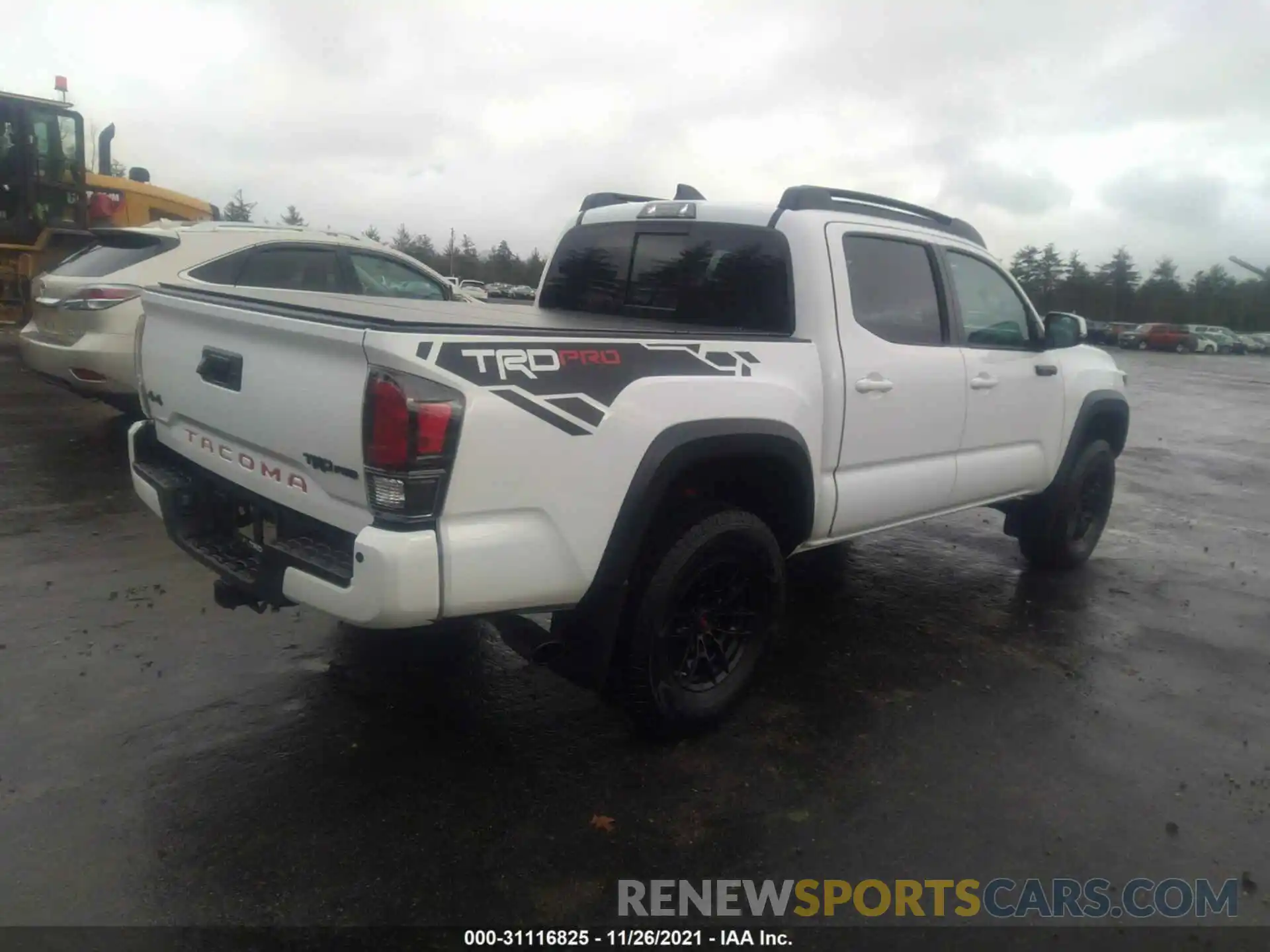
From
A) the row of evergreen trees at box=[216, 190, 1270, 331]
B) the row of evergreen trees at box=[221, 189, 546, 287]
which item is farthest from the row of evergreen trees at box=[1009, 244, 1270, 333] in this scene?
the row of evergreen trees at box=[221, 189, 546, 287]

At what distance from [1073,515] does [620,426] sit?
3.88 meters

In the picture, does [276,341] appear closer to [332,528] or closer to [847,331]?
[332,528]

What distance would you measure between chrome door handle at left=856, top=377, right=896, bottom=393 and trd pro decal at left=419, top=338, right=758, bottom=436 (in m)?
1.00

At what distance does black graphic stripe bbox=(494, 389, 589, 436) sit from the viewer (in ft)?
8.32

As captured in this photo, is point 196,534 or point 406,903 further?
point 196,534

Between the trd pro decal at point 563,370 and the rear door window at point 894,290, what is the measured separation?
1.20 m

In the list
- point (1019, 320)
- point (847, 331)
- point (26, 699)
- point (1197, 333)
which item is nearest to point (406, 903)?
point (26, 699)

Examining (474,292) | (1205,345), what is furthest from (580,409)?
(1205,345)

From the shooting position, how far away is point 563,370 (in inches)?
105

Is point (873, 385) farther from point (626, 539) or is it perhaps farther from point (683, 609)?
point (626, 539)

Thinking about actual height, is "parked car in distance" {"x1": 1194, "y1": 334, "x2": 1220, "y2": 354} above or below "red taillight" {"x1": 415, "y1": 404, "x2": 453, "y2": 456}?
below

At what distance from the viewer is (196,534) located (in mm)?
3346

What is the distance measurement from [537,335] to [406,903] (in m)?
1.62

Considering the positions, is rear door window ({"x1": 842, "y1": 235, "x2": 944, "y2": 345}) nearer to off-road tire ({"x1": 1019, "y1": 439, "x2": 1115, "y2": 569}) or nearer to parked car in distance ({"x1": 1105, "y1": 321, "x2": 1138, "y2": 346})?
off-road tire ({"x1": 1019, "y1": 439, "x2": 1115, "y2": 569})
